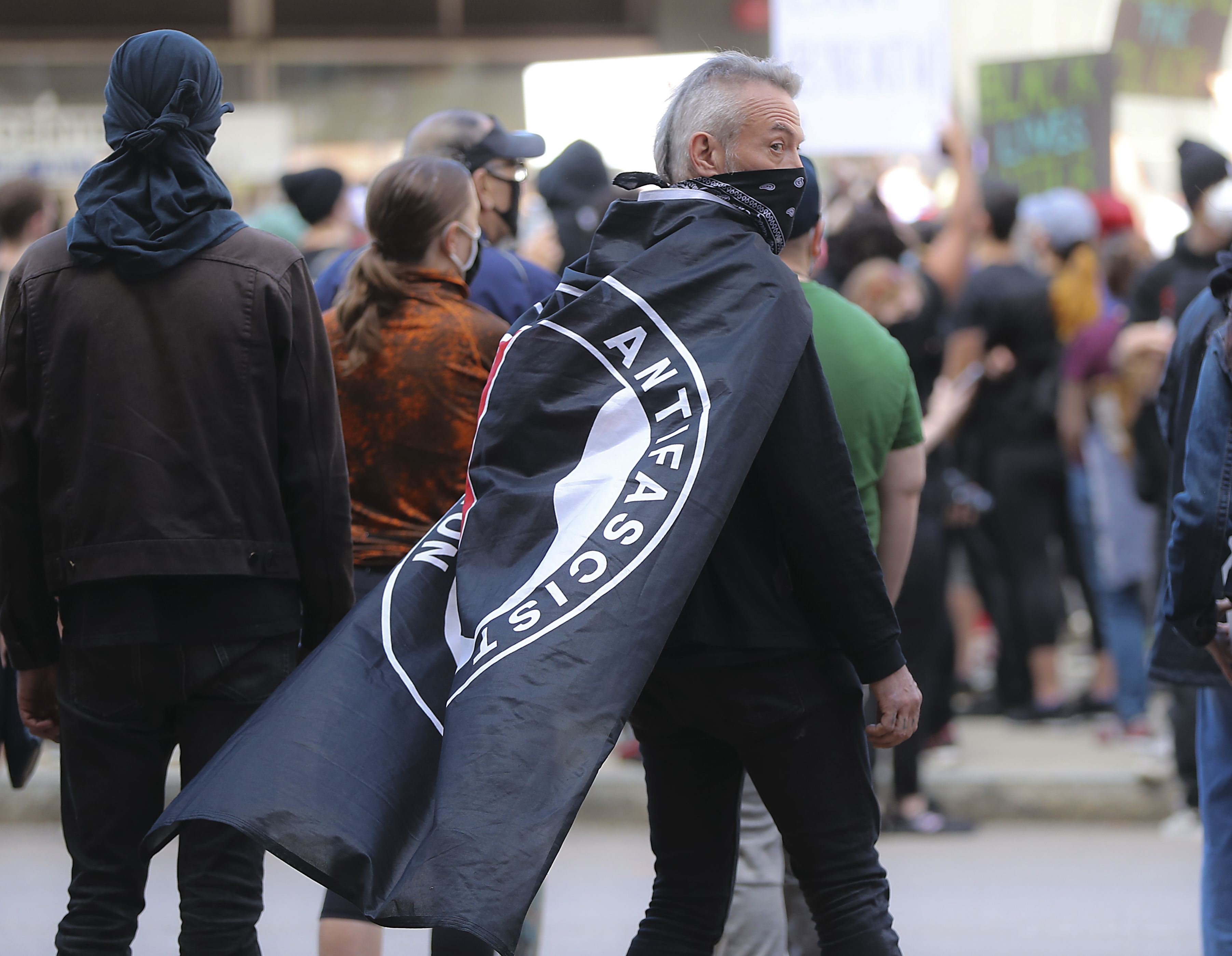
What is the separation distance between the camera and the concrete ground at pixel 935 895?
4887 millimetres

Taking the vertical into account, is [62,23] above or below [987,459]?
above

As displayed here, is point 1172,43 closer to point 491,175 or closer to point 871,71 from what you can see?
point 871,71

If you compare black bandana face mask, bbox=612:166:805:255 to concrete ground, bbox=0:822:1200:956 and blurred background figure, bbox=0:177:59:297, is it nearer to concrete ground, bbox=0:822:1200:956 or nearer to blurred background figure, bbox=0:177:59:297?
concrete ground, bbox=0:822:1200:956

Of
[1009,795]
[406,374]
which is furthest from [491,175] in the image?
[1009,795]

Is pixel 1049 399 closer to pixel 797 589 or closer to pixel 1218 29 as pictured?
pixel 1218 29

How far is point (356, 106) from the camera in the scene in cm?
1266

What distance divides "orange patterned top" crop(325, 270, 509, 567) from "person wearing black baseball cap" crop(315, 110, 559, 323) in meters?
0.41

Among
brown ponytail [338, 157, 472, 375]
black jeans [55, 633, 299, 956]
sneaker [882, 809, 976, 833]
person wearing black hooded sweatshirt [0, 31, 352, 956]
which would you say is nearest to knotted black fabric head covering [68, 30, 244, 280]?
person wearing black hooded sweatshirt [0, 31, 352, 956]

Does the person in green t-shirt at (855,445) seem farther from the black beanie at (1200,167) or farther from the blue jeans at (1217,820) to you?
the black beanie at (1200,167)

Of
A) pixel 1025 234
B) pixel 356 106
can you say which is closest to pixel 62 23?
pixel 356 106

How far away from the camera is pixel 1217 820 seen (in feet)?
11.2

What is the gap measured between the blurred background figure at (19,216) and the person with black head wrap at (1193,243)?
3.89 metres

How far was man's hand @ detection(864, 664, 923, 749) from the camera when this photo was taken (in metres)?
2.76

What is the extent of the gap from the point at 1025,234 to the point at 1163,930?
17.2ft
